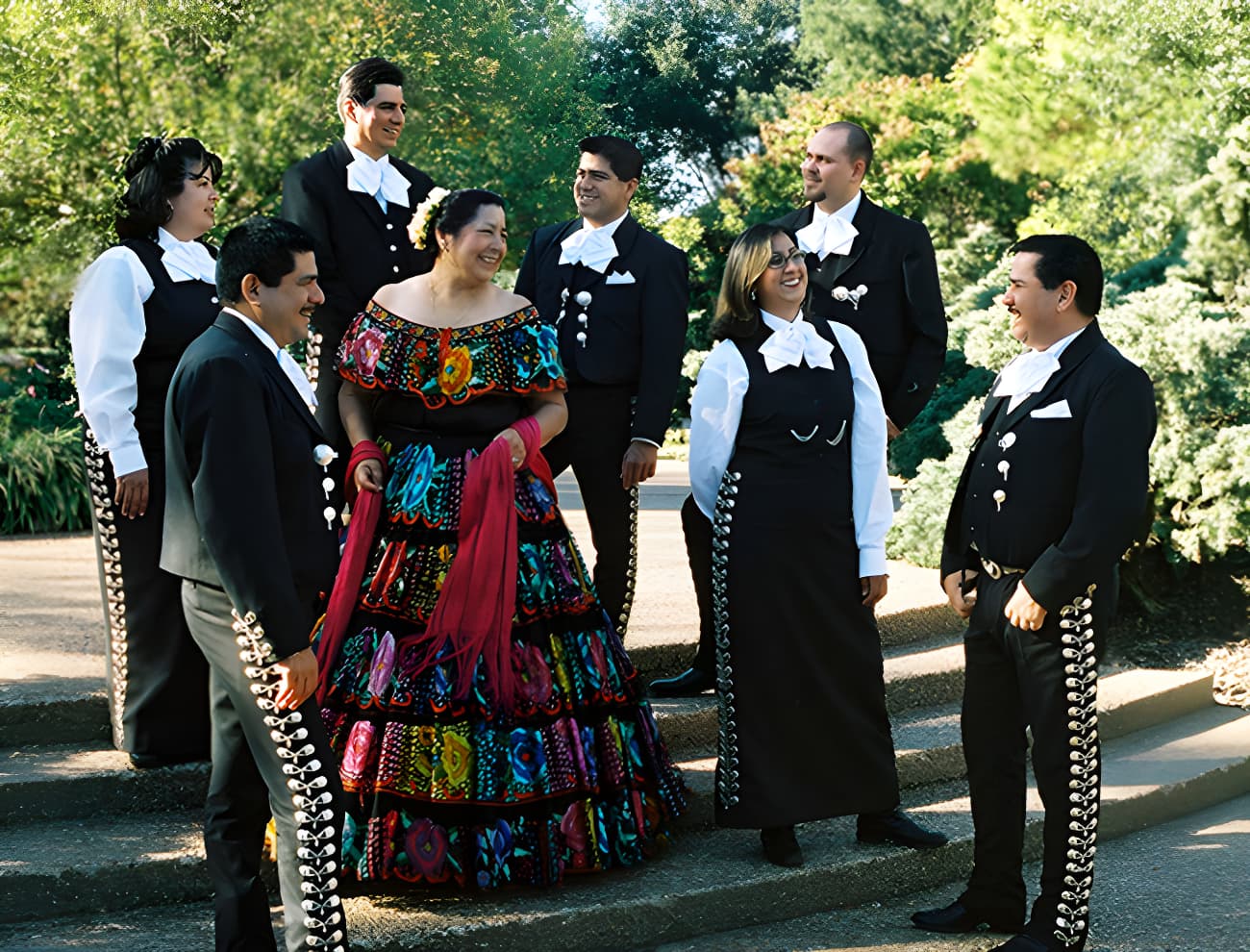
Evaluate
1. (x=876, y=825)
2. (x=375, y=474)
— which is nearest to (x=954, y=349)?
(x=876, y=825)

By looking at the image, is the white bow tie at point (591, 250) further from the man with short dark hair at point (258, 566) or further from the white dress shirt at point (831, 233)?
the man with short dark hair at point (258, 566)

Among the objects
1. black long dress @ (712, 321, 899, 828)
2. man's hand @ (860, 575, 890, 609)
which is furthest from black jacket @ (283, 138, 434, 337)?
man's hand @ (860, 575, 890, 609)

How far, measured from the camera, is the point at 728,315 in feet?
14.1

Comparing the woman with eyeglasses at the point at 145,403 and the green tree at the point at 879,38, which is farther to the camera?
the green tree at the point at 879,38

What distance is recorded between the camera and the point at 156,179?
4.35 m

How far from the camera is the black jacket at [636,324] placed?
4.84 metres

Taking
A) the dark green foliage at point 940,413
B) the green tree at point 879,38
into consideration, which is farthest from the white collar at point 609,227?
the green tree at point 879,38

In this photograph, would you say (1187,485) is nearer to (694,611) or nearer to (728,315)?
(694,611)

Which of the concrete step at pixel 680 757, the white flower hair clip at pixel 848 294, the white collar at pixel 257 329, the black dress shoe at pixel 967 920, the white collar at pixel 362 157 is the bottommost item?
the black dress shoe at pixel 967 920

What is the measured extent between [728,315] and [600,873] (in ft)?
5.56

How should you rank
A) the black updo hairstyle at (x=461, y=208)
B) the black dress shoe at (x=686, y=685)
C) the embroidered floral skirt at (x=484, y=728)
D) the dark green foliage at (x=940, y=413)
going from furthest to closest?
the dark green foliage at (x=940, y=413) → the black dress shoe at (x=686, y=685) → the black updo hairstyle at (x=461, y=208) → the embroidered floral skirt at (x=484, y=728)

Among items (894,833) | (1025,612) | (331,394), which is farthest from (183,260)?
(894,833)

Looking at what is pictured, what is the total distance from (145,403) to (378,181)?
1119 mm

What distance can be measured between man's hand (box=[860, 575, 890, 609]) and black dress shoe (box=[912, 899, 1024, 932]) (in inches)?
36.3
